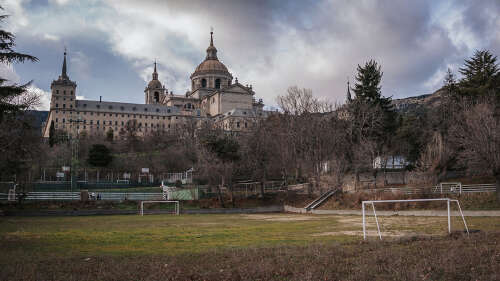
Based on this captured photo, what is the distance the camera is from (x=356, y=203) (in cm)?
4197

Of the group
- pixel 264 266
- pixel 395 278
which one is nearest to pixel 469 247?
pixel 395 278

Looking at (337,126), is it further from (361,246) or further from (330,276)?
(330,276)

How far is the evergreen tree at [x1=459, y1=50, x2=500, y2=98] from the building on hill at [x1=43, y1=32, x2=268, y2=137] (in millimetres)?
89163

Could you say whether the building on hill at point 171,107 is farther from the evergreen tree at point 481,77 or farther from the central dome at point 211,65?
the evergreen tree at point 481,77

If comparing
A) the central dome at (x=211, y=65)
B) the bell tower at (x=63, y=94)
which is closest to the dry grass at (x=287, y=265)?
the bell tower at (x=63, y=94)

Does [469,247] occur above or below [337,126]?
below

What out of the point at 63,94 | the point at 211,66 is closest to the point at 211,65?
the point at 211,66

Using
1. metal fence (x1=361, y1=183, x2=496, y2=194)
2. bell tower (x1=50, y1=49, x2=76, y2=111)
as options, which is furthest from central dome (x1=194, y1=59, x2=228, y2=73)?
metal fence (x1=361, y1=183, x2=496, y2=194)

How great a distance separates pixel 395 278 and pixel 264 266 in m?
3.04

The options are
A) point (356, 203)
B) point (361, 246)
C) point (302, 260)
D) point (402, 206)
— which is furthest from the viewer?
point (356, 203)

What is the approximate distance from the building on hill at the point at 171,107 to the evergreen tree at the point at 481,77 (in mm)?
89163

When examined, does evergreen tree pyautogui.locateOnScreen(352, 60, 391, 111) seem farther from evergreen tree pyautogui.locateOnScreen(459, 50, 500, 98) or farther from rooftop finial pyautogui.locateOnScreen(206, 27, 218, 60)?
rooftop finial pyautogui.locateOnScreen(206, 27, 218, 60)

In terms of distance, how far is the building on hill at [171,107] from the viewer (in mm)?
152500

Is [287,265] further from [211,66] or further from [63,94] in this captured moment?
[211,66]
